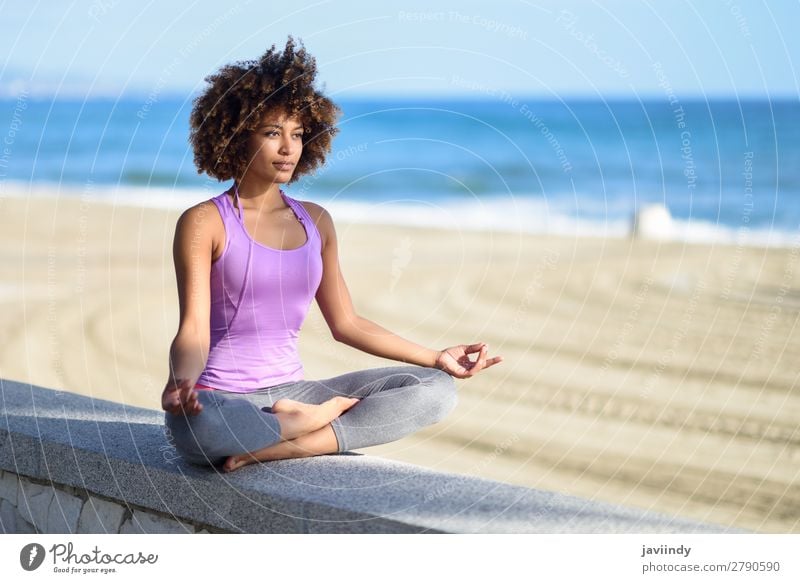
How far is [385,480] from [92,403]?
51.0 inches

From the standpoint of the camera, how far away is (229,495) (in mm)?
2725

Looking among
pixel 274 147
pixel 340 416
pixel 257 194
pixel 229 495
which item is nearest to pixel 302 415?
pixel 340 416

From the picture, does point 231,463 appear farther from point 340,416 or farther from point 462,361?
point 462,361

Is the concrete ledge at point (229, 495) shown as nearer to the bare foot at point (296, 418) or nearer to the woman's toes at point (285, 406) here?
the bare foot at point (296, 418)

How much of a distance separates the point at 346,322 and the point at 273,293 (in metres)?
0.31

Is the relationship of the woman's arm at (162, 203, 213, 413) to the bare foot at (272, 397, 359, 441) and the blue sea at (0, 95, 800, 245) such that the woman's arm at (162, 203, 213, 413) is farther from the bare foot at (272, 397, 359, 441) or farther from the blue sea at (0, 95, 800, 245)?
the blue sea at (0, 95, 800, 245)

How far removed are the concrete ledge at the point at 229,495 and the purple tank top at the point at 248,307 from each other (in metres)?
0.29

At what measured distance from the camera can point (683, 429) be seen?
17.2 ft

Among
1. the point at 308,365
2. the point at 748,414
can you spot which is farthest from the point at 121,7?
the point at 748,414

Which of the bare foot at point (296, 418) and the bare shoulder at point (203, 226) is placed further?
the bare shoulder at point (203, 226)

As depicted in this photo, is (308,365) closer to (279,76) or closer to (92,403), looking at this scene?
(92,403)

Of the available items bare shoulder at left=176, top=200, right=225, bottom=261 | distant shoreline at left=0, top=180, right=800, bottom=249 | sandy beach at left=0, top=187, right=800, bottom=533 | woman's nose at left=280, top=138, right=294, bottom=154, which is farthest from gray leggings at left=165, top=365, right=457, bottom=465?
distant shoreline at left=0, top=180, right=800, bottom=249

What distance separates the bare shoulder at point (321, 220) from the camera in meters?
3.25

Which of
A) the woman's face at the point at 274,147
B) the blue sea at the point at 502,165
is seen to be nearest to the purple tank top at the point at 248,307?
the woman's face at the point at 274,147
